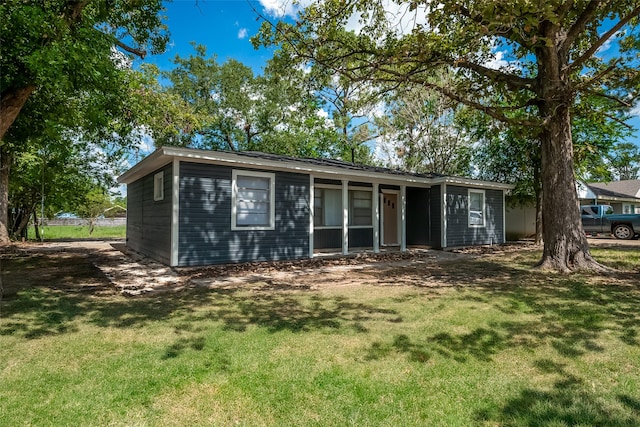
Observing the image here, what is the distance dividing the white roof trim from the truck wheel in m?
9.30

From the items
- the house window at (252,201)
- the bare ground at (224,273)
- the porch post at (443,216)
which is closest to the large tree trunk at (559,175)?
the bare ground at (224,273)

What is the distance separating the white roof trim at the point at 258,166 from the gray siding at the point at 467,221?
0.58 metres

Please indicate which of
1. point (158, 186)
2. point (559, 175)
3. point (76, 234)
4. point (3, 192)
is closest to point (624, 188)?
point (559, 175)

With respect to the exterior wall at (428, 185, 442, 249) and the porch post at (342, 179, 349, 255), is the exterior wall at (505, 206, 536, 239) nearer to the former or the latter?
the exterior wall at (428, 185, 442, 249)

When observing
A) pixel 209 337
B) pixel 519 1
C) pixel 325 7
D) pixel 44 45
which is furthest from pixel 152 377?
pixel 325 7

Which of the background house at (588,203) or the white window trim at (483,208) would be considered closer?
the white window trim at (483,208)

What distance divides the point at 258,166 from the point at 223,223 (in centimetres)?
169

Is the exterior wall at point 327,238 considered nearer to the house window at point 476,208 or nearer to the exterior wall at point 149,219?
the exterior wall at point 149,219

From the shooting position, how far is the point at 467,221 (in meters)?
13.9

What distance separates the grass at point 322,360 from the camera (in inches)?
94.7

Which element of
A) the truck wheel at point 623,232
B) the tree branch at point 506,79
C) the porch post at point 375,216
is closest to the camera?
the tree branch at point 506,79

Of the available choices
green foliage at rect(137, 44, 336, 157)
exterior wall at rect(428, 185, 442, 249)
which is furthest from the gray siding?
green foliage at rect(137, 44, 336, 157)

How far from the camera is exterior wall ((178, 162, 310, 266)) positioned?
830 centimetres

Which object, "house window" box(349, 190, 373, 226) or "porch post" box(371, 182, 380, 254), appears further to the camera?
"house window" box(349, 190, 373, 226)
